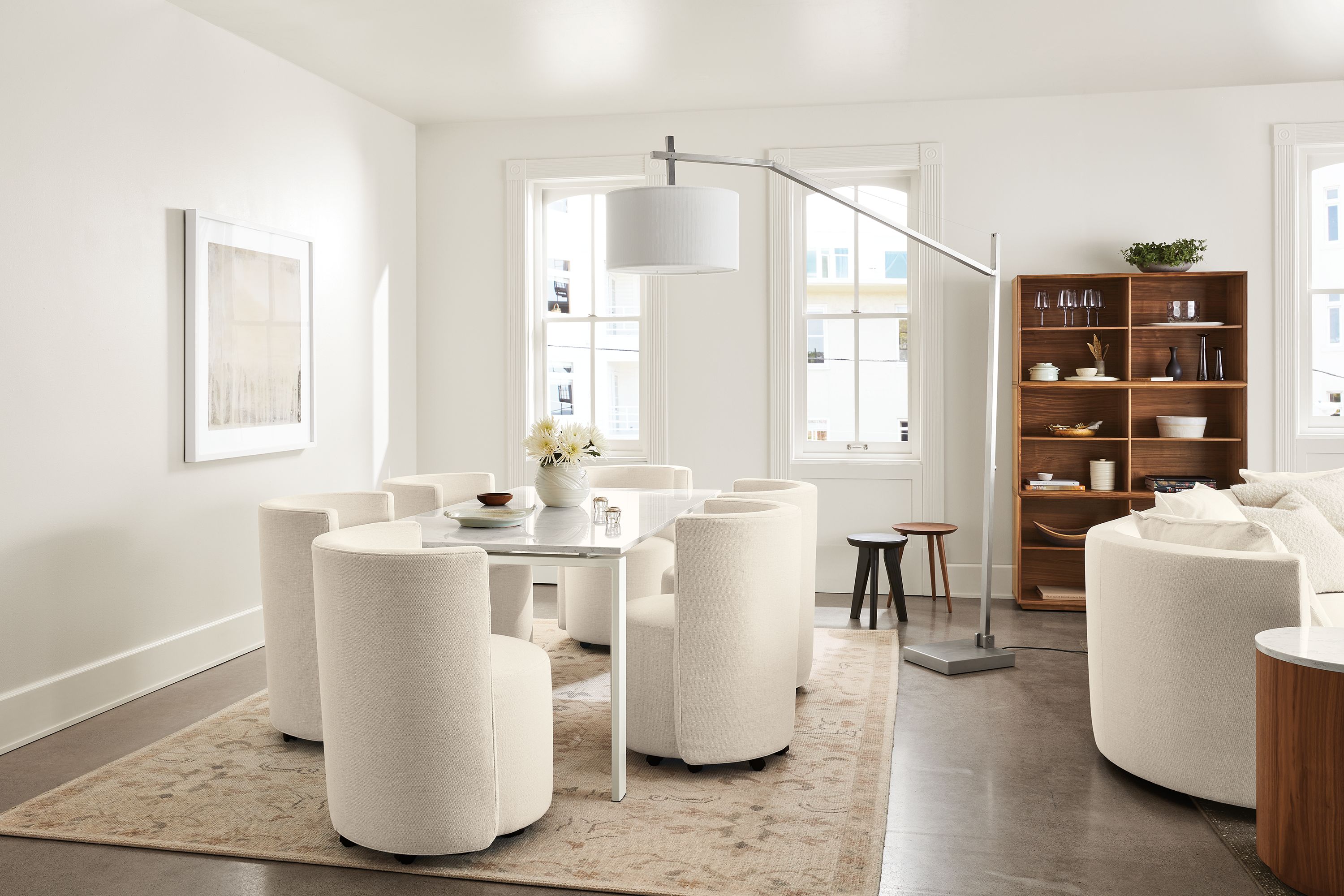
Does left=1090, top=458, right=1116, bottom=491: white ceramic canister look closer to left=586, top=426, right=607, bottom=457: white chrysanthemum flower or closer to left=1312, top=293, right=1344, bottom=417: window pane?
left=1312, top=293, right=1344, bottom=417: window pane

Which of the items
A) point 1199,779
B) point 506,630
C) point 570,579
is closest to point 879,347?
point 570,579

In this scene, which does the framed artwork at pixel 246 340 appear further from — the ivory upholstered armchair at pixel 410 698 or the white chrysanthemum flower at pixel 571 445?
the ivory upholstered armchair at pixel 410 698

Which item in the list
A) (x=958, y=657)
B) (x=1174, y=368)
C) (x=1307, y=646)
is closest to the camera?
(x=1307, y=646)

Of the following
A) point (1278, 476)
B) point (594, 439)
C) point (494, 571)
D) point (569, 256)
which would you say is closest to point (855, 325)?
point (569, 256)

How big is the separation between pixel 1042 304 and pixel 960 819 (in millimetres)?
3717

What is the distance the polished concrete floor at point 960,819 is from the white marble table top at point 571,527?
0.95m

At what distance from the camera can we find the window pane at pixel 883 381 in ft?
21.4

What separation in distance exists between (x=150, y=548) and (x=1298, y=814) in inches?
166

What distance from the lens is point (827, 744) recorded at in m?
3.67

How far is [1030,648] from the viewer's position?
5039mm

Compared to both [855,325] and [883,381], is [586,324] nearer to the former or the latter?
[855,325]

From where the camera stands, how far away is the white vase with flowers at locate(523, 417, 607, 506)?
424 centimetres

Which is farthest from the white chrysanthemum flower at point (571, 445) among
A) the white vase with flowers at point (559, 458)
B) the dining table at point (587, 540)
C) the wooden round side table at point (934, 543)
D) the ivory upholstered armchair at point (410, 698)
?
the wooden round side table at point (934, 543)

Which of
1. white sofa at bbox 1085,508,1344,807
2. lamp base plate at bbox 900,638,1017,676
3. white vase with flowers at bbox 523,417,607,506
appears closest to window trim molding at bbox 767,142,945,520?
lamp base plate at bbox 900,638,1017,676
